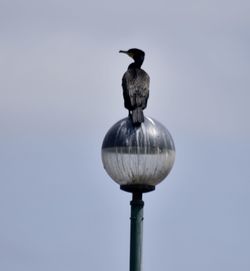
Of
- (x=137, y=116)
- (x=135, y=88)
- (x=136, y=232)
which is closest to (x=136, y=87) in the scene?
(x=135, y=88)

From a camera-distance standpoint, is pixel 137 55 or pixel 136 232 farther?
pixel 137 55

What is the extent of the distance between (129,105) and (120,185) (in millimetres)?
923

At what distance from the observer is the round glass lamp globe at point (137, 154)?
28.9 feet

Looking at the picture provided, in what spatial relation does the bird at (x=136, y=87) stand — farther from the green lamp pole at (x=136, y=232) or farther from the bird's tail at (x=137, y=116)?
the green lamp pole at (x=136, y=232)

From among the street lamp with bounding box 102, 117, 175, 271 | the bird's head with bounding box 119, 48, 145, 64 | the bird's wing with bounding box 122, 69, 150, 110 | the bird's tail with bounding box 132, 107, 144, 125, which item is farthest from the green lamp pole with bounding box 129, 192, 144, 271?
the bird's head with bounding box 119, 48, 145, 64

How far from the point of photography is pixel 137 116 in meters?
9.02

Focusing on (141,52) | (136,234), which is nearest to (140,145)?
(136,234)

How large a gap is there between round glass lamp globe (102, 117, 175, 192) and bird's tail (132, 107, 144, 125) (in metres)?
0.04

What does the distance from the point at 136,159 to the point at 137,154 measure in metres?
0.05

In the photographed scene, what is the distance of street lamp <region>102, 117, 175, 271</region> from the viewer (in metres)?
8.81

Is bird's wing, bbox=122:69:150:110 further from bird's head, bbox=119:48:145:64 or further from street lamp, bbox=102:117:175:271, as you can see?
street lamp, bbox=102:117:175:271

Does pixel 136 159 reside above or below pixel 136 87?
below

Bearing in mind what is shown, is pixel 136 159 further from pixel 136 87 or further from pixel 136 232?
pixel 136 87

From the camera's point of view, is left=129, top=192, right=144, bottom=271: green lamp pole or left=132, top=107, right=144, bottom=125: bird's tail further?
left=132, top=107, right=144, bottom=125: bird's tail
